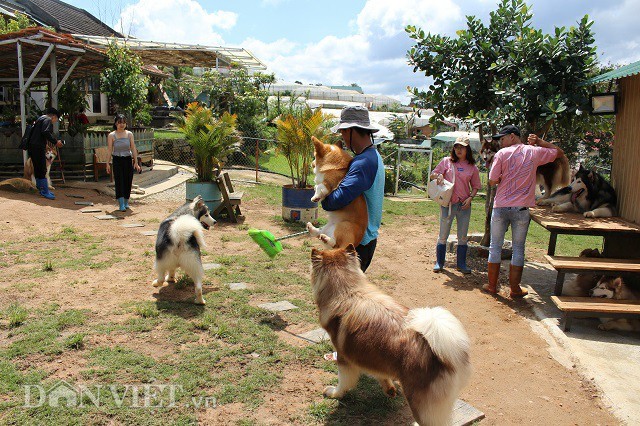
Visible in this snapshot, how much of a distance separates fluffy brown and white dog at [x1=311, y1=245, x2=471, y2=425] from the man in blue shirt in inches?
16.4

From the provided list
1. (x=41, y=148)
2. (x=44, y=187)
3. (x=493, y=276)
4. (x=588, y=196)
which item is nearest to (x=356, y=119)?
(x=493, y=276)

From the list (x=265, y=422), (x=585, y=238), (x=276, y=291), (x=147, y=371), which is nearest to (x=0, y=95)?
(x=276, y=291)

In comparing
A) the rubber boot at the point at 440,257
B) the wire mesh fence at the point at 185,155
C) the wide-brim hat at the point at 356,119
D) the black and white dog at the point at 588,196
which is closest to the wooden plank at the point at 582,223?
the black and white dog at the point at 588,196

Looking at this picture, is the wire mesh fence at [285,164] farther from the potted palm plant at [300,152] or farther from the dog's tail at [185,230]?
the dog's tail at [185,230]

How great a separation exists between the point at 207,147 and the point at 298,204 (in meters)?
2.26

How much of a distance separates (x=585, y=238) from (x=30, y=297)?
36.4 ft

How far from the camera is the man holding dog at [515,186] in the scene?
5.80 metres

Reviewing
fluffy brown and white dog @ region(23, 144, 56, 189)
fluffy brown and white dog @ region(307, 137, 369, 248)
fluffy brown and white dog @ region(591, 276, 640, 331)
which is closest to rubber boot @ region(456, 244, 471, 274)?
fluffy brown and white dog @ region(591, 276, 640, 331)

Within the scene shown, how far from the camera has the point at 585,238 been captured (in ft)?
35.1

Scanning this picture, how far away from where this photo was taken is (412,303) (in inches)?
232

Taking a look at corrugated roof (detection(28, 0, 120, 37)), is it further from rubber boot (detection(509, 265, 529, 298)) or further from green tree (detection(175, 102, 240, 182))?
rubber boot (detection(509, 265, 529, 298))

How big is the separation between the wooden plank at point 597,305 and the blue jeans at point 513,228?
2.88 feet

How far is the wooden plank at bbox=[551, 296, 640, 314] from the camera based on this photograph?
16.1 feet

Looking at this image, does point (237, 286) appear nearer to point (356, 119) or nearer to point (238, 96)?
point (356, 119)
